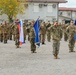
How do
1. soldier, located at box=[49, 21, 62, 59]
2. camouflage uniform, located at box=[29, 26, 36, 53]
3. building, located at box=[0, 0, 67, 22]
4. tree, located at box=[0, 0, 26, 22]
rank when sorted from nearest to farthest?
soldier, located at box=[49, 21, 62, 59], camouflage uniform, located at box=[29, 26, 36, 53], tree, located at box=[0, 0, 26, 22], building, located at box=[0, 0, 67, 22]

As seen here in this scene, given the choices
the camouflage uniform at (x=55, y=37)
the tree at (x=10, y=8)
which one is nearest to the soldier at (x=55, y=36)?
the camouflage uniform at (x=55, y=37)

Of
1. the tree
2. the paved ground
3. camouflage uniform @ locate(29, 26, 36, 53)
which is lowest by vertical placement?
the paved ground

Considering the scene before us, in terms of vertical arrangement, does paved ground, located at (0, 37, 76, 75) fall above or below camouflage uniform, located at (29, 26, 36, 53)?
below

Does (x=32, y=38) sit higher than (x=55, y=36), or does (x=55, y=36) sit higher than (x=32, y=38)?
(x=55, y=36)

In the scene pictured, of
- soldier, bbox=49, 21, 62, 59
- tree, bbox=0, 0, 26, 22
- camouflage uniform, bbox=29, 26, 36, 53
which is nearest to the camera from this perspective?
soldier, bbox=49, 21, 62, 59

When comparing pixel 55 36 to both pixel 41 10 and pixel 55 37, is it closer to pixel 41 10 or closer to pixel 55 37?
pixel 55 37

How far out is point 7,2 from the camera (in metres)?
67.6

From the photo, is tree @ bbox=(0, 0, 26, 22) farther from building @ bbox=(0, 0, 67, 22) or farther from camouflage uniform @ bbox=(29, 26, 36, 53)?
camouflage uniform @ bbox=(29, 26, 36, 53)

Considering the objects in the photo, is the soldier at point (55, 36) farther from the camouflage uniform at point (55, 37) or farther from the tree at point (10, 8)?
the tree at point (10, 8)

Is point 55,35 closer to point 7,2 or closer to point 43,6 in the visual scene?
point 7,2

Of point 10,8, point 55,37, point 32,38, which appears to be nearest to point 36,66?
point 55,37

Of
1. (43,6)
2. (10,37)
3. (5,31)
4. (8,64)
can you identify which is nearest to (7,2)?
(43,6)

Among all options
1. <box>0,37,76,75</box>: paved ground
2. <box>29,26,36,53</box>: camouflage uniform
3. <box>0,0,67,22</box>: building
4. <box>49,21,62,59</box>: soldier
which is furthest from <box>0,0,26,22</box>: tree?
<box>0,37,76,75</box>: paved ground

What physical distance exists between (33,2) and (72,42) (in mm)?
51063
